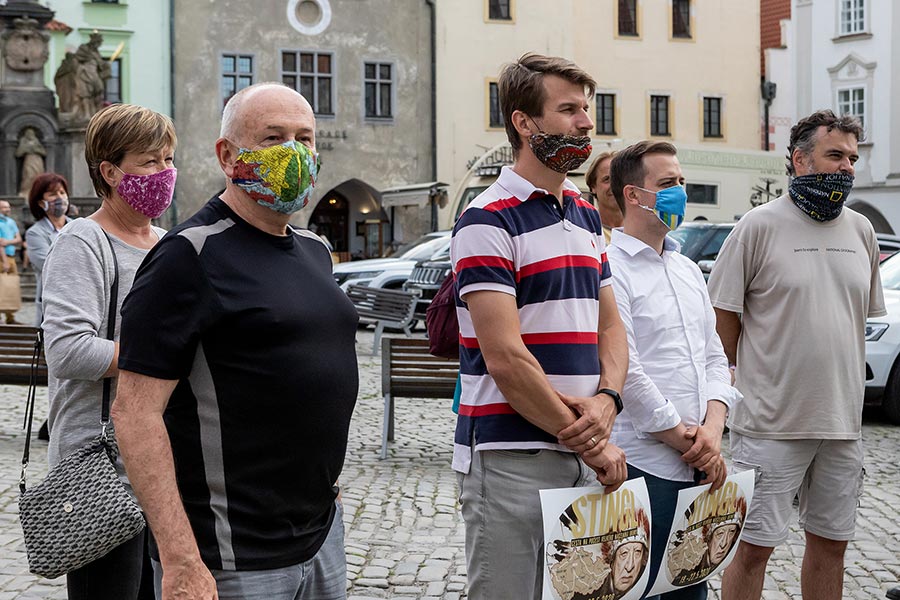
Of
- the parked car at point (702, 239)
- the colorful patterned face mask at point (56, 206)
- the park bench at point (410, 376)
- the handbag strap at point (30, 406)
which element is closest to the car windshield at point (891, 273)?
the parked car at point (702, 239)

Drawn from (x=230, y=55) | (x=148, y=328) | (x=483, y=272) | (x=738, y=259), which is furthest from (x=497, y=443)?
(x=230, y=55)

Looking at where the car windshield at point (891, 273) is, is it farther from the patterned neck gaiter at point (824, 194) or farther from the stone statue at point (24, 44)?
the stone statue at point (24, 44)

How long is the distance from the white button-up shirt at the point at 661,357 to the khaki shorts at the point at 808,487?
67 cm

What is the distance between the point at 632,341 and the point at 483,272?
0.90 m

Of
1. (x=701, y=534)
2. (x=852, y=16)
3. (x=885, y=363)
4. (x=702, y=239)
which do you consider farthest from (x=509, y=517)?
(x=852, y=16)

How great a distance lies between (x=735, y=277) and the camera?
16.0 ft

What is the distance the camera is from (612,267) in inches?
163

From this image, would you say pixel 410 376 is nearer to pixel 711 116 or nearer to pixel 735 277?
pixel 735 277

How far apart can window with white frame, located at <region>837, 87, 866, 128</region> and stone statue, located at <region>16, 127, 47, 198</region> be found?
1065 inches

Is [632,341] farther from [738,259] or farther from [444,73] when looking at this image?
[444,73]

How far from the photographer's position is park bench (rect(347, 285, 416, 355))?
54.8 feet

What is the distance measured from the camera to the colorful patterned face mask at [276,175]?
114 inches

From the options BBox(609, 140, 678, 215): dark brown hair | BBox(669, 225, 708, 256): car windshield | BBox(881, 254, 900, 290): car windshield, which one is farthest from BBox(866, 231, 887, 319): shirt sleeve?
BBox(669, 225, 708, 256): car windshield

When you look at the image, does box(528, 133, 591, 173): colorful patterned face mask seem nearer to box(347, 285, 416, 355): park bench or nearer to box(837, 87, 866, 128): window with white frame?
box(347, 285, 416, 355): park bench
